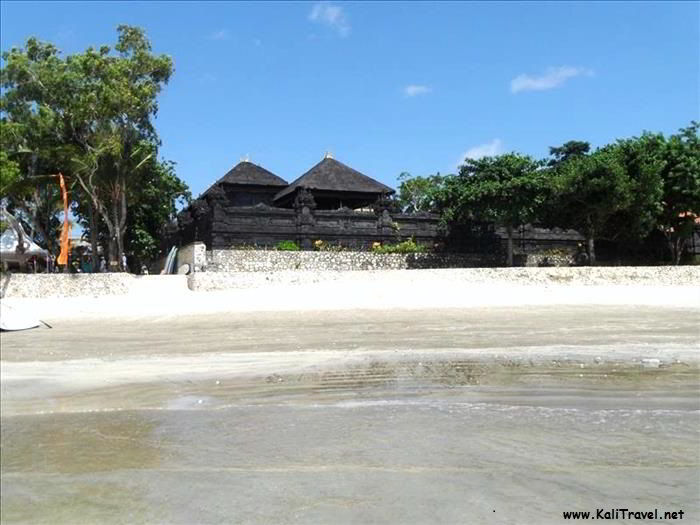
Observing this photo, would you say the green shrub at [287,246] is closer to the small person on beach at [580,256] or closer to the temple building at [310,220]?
the temple building at [310,220]

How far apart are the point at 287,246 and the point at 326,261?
183cm

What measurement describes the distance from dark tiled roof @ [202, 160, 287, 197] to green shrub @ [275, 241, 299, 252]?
44.3 ft

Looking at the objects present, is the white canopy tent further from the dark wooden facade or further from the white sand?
the dark wooden facade

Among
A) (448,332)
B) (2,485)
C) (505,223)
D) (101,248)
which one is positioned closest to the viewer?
(2,485)

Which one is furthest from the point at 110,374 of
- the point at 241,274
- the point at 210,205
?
the point at 210,205

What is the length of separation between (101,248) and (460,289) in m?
23.5

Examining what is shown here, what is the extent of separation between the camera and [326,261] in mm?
27406

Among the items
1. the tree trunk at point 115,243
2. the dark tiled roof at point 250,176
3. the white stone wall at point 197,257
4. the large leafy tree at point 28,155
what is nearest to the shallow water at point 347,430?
the white stone wall at point 197,257

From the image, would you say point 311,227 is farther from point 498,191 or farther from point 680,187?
point 680,187

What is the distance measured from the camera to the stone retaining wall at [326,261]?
26.2m

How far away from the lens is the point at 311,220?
95.0ft

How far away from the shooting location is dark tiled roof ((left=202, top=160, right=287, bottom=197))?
133ft

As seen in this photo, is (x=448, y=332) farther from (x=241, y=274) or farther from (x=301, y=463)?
(x=241, y=274)

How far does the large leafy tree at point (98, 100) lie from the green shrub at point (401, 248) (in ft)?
34.8
